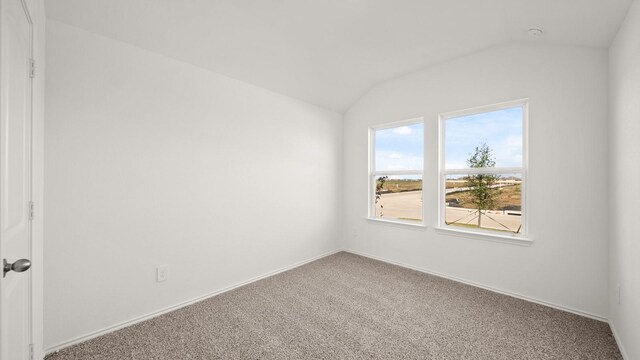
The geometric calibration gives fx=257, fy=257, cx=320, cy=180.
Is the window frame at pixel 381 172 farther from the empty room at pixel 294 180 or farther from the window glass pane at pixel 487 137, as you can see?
the window glass pane at pixel 487 137

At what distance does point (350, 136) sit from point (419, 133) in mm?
1141

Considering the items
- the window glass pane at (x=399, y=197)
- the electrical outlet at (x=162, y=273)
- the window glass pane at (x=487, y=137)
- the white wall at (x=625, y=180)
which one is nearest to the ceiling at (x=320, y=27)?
the white wall at (x=625, y=180)

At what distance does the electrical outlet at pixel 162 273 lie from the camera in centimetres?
236

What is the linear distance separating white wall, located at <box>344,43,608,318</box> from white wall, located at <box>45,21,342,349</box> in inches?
79.0

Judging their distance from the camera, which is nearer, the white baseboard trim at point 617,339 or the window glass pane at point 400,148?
the white baseboard trim at point 617,339

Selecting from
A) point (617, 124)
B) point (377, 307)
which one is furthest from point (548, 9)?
point (377, 307)

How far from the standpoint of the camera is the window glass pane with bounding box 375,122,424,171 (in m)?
3.60

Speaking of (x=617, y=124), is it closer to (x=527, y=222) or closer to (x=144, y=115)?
(x=527, y=222)

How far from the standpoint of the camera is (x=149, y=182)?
2.32 m

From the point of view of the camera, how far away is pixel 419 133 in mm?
3598

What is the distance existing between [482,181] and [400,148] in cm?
116

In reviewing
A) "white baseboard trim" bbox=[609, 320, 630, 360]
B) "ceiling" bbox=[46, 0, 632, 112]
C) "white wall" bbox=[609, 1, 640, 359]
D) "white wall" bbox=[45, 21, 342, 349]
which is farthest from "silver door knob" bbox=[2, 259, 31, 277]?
→ "white baseboard trim" bbox=[609, 320, 630, 360]

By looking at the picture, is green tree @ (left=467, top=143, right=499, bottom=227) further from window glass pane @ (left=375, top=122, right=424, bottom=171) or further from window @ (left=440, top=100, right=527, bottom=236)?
window glass pane @ (left=375, top=122, right=424, bottom=171)

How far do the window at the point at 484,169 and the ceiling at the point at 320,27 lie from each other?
78cm
